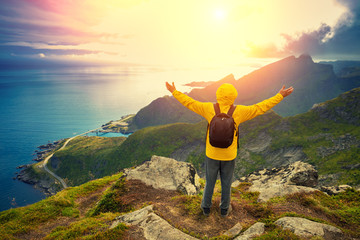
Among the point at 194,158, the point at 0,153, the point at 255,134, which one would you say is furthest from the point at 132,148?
the point at 0,153

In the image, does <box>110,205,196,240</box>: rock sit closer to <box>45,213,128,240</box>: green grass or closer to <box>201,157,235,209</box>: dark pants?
<box>45,213,128,240</box>: green grass

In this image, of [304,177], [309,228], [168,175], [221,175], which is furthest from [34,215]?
[304,177]

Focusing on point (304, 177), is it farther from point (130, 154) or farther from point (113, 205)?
point (130, 154)

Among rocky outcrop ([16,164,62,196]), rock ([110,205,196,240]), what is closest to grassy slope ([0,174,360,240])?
rock ([110,205,196,240])

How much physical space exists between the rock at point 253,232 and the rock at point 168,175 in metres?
6.34

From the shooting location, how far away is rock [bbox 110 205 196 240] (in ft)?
23.5

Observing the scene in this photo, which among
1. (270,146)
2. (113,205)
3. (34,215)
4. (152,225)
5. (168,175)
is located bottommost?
(270,146)

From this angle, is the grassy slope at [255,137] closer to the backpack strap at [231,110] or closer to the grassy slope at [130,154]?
the grassy slope at [130,154]

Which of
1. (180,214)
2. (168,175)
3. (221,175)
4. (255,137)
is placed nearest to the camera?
(221,175)

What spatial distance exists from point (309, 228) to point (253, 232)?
194 centimetres

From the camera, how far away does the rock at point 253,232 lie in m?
6.63

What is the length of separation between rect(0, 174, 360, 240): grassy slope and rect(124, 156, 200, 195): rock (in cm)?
108

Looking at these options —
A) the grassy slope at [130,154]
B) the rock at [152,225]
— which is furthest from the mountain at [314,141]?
the rock at [152,225]

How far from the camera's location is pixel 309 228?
6.59m
